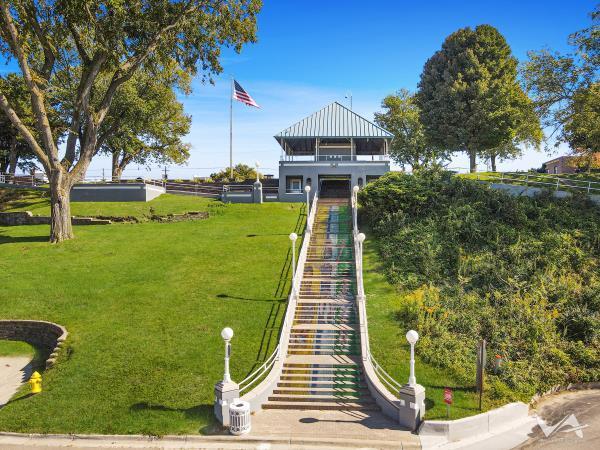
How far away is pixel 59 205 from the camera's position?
3022cm

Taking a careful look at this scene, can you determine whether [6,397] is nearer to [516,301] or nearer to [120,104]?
[516,301]

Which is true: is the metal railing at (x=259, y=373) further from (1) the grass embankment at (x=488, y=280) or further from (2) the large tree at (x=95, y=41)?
(2) the large tree at (x=95, y=41)

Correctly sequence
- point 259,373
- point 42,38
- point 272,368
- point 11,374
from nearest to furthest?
point 259,373
point 272,368
point 11,374
point 42,38

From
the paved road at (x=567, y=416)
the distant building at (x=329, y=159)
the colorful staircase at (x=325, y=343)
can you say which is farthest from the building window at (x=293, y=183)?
the paved road at (x=567, y=416)

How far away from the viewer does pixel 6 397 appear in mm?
16531

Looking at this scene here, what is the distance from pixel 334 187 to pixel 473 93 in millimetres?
17064

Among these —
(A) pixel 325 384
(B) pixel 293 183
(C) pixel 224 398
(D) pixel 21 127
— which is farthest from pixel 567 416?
(B) pixel 293 183

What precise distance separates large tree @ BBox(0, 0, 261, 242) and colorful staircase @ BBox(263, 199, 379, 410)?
14918 millimetres

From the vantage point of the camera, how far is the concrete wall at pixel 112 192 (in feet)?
140

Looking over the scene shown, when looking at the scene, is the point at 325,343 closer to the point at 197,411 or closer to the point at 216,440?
the point at 197,411

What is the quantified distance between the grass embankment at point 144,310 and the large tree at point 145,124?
514 inches

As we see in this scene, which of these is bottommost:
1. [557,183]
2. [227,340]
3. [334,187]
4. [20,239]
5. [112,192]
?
[227,340]

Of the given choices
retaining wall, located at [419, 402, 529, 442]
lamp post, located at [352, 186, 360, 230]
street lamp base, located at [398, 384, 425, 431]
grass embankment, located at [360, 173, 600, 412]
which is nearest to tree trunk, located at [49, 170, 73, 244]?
lamp post, located at [352, 186, 360, 230]

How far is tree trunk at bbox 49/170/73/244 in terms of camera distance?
30.0 metres
